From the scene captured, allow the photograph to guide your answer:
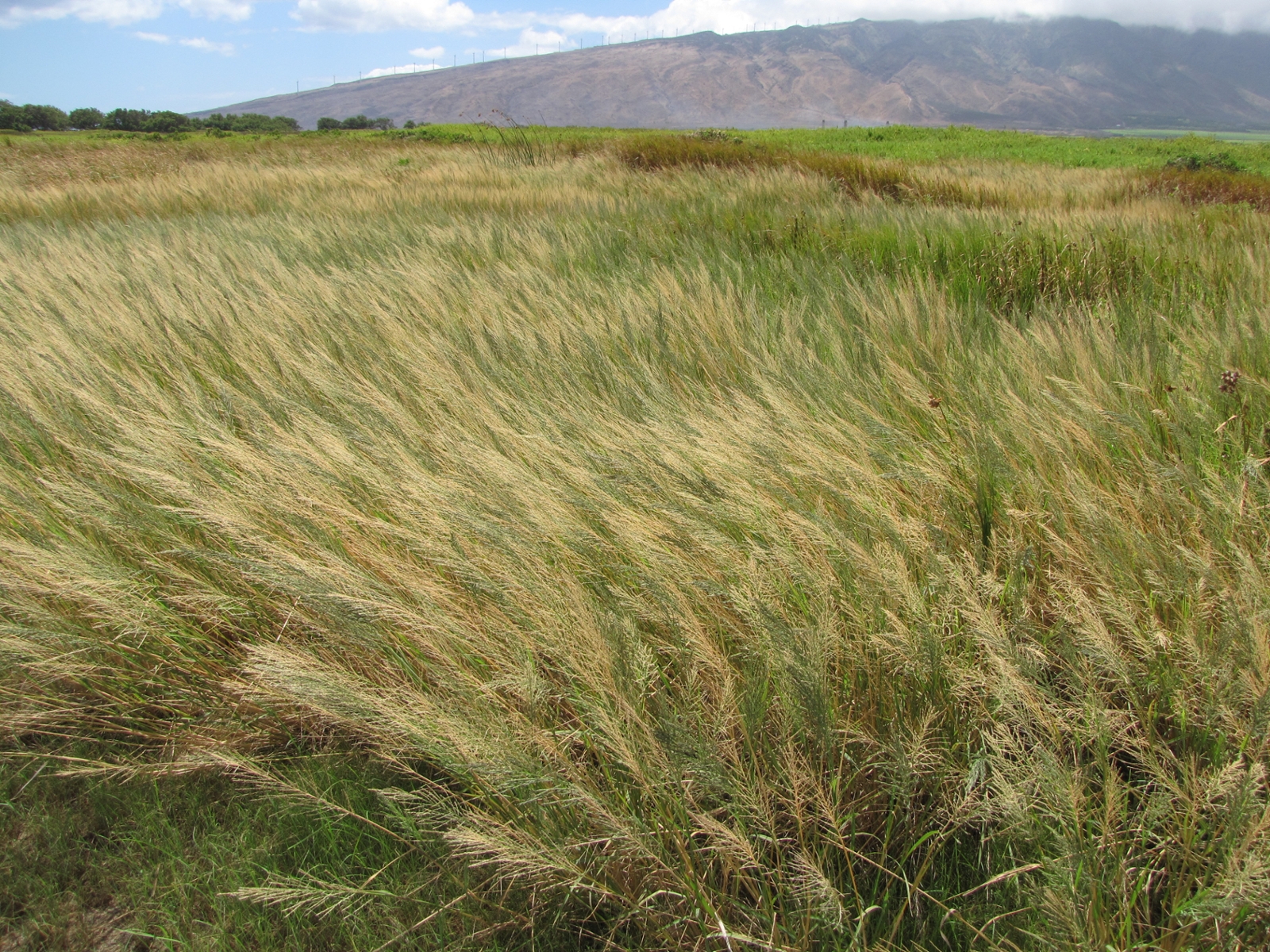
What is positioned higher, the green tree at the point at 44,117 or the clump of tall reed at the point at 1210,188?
the green tree at the point at 44,117

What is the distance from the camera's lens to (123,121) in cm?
4000

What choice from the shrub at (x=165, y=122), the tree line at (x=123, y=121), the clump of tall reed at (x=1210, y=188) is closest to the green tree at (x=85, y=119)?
the tree line at (x=123, y=121)

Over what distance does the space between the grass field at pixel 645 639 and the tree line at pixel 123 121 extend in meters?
44.5

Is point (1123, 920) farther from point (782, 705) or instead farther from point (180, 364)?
point (180, 364)

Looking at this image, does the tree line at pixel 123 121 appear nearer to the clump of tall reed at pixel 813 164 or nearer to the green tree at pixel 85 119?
the green tree at pixel 85 119

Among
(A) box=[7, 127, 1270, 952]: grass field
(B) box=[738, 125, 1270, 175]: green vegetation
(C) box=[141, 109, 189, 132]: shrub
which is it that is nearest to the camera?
(A) box=[7, 127, 1270, 952]: grass field

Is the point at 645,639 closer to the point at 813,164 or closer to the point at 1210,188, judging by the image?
the point at 813,164

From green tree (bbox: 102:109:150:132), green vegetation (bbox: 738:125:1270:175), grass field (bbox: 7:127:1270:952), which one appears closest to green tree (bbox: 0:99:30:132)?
green tree (bbox: 102:109:150:132)

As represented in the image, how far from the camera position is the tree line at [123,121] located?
37.2 meters

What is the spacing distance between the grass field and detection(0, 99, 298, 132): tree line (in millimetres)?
44518

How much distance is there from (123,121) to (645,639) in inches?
2149

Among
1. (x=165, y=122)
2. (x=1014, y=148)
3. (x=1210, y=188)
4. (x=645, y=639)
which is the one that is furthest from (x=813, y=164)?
(x=165, y=122)

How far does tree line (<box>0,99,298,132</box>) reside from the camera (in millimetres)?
37250

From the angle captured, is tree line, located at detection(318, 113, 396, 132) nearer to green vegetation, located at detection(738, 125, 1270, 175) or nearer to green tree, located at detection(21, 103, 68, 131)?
green tree, located at detection(21, 103, 68, 131)
